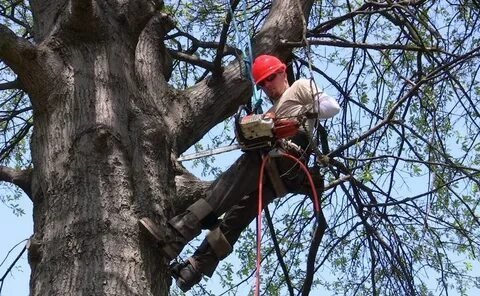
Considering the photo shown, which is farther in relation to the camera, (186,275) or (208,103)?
(208,103)

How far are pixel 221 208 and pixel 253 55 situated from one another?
3.61 ft

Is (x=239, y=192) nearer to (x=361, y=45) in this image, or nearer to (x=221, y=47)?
(x=221, y=47)

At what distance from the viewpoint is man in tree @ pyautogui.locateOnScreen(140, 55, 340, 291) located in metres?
4.07

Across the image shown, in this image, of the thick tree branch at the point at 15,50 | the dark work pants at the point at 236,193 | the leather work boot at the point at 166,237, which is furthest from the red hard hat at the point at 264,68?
the thick tree branch at the point at 15,50

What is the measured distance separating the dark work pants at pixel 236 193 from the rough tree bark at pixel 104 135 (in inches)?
5.8

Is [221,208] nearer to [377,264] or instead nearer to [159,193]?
[159,193]

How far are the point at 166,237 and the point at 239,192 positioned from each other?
26.7 inches

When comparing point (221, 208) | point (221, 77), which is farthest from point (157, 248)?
point (221, 77)

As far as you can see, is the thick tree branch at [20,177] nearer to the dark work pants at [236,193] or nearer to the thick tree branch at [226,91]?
the thick tree branch at [226,91]

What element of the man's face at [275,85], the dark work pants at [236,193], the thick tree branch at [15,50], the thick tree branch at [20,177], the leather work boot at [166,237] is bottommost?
the leather work boot at [166,237]

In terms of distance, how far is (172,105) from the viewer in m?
4.45

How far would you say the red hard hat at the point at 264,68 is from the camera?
174 inches

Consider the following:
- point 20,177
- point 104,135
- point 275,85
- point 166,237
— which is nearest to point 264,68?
point 275,85

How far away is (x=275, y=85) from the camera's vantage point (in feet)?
14.8
